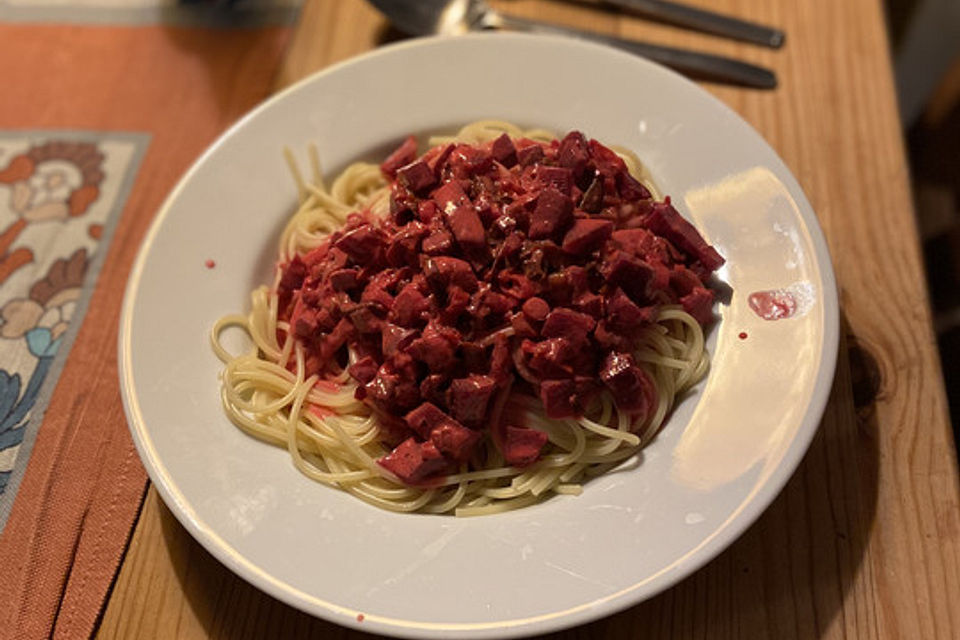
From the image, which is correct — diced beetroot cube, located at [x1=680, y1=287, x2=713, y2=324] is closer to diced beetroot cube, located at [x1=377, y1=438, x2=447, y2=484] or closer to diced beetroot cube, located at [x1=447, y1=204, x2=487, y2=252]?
diced beetroot cube, located at [x1=447, y1=204, x2=487, y2=252]

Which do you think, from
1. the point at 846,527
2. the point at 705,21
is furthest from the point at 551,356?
the point at 705,21

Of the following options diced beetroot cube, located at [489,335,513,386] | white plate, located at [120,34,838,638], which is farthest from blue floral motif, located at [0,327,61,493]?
diced beetroot cube, located at [489,335,513,386]

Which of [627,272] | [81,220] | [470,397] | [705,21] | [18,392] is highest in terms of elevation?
[705,21]

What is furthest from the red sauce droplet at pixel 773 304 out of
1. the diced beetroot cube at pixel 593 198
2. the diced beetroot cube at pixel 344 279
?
the diced beetroot cube at pixel 344 279

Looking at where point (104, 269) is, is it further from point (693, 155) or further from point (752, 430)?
point (752, 430)

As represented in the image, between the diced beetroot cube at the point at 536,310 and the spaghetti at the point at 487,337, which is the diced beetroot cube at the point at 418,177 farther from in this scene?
the diced beetroot cube at the point at 536,310

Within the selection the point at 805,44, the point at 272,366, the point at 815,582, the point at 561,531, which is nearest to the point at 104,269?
the point at 272,366

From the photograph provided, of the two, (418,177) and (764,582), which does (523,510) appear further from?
(418,177)
